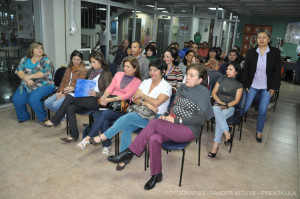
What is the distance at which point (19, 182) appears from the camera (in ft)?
7.91

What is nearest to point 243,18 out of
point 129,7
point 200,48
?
point 200,48

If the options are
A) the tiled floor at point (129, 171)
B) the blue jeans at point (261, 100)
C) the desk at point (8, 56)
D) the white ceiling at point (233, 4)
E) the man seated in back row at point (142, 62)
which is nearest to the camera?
the tiled floor at point (129, 171)

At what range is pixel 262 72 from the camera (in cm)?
358

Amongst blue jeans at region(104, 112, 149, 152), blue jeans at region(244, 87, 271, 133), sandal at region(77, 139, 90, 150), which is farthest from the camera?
blue jeans at region(244, 87, 271, 133)

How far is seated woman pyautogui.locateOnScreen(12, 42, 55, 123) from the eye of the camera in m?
3.81

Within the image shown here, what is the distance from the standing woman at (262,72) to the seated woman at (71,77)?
8.64 feet

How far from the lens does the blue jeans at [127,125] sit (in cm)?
265

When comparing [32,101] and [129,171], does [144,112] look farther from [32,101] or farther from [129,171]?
[32,101]

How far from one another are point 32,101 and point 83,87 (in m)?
1.13

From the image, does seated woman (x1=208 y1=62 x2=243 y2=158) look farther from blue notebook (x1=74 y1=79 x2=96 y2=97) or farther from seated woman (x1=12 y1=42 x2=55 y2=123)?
seated woman (x1=12 y1=42 x2=55 y2=123)

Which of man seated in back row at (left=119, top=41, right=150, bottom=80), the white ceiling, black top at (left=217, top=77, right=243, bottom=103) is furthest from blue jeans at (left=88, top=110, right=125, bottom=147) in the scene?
the white ceiling

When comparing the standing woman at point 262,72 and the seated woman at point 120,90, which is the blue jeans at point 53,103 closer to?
the seated woman at point 120,90

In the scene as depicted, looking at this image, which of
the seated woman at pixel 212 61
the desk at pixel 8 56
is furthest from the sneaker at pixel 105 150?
the desk at pixel 8 56

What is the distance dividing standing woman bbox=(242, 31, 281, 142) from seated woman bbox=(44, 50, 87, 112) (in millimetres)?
2632
